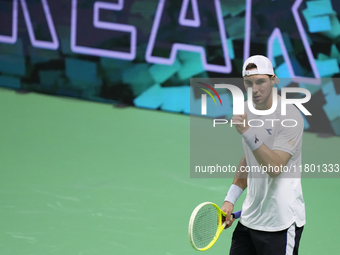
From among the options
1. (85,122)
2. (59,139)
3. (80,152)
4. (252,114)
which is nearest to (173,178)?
(80,152)

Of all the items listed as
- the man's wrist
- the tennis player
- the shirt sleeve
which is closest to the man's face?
the tennis player

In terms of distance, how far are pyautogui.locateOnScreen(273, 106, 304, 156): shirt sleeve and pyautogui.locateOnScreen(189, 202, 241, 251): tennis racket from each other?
596mm

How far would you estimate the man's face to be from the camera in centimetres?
303

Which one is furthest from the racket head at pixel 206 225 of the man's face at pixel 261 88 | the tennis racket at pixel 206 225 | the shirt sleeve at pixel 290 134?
the man's face at pixel 261 88

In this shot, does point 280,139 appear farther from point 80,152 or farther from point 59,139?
point 59,139

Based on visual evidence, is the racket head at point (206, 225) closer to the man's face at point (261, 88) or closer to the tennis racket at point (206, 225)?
the tennis racket at point (206, 225)

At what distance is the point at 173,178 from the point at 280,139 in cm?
369

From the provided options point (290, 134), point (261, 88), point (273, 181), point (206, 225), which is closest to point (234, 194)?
point (206, 225)

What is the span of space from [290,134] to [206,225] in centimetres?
81

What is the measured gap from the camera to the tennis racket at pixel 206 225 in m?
3.20

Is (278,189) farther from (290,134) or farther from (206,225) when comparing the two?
(206,225)

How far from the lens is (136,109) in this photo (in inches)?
378

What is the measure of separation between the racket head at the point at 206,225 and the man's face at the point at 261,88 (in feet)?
2.36

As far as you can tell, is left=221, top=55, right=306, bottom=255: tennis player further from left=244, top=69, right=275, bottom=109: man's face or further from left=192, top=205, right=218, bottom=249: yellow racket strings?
left=192, top=205, right=218, bottom=249: yellow racket strings
